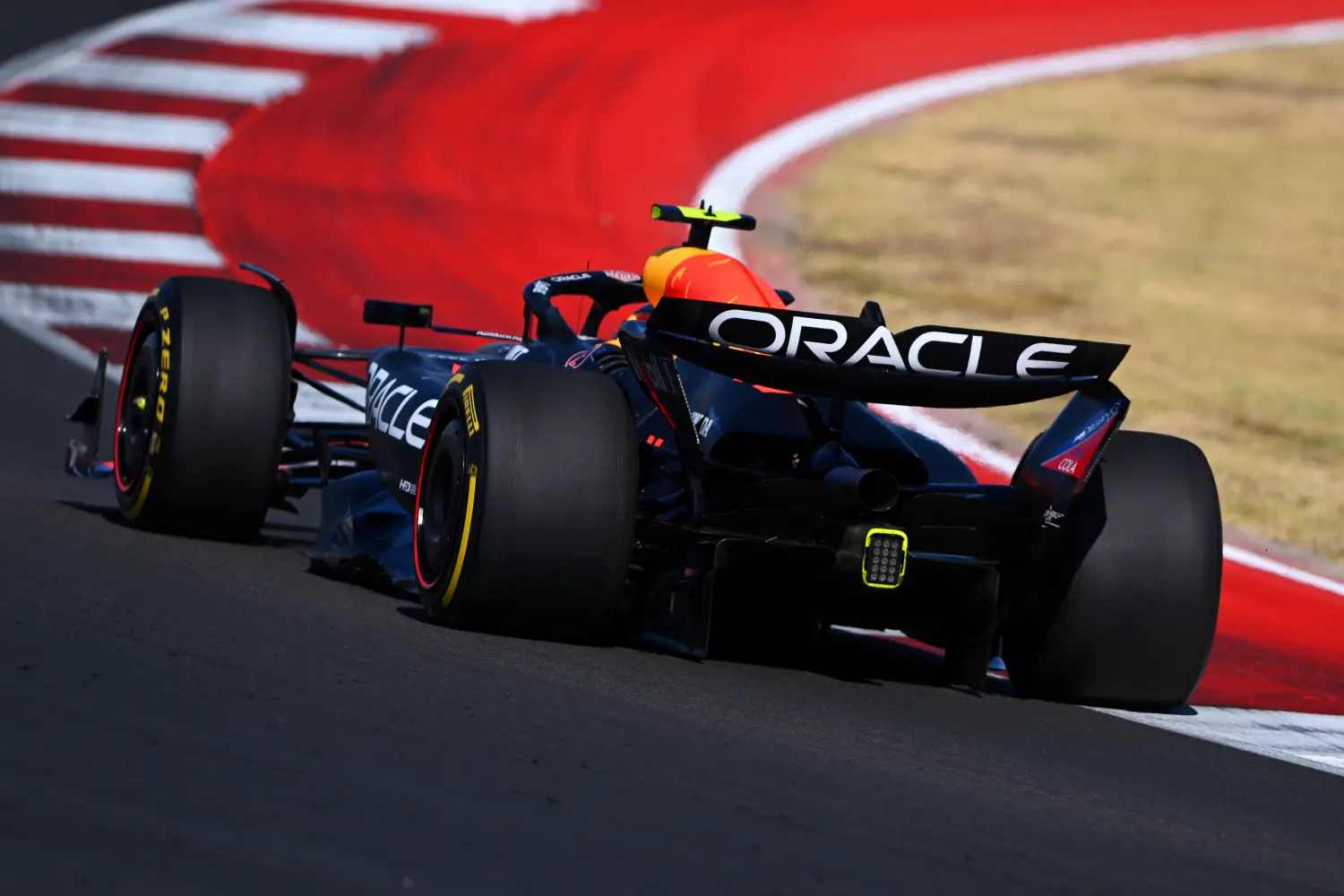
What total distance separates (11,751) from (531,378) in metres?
2.28

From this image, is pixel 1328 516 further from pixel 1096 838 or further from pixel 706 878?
pixel 706 878

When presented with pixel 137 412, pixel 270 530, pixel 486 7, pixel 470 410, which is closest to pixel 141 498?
pixel 137 412

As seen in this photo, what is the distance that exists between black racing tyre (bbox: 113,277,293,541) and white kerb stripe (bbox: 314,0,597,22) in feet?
40.6

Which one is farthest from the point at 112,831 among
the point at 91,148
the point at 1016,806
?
the point at 91,148

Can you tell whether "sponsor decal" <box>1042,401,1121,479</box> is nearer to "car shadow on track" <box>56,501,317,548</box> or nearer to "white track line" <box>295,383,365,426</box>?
"car shadow on track" <box>56,501,317,548</box>

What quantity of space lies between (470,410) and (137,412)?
6.56 ft

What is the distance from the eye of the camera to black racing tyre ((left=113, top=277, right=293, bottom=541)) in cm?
702

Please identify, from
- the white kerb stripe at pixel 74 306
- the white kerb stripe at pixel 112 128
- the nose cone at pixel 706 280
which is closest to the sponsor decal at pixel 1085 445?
the nose cone at pixel 706 280

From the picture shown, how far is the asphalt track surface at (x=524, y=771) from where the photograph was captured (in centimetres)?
360

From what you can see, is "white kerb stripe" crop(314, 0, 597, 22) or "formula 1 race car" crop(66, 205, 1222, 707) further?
"white kerb stripe" crop(314, 0, 597, 22)

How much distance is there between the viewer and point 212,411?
7.01 metres

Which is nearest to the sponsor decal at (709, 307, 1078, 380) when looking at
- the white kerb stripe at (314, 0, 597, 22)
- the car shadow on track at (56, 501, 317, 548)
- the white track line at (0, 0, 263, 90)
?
the car shadow on track at (56, 501, 317, 548)

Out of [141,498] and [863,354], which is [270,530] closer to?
[141,498]

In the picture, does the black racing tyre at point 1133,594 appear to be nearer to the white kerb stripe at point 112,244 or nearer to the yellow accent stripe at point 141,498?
the yellow accent stripe at point 141,498
